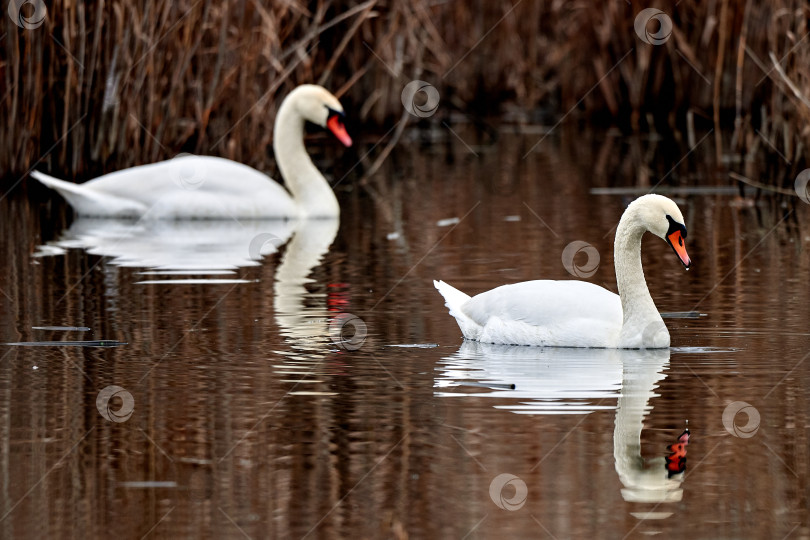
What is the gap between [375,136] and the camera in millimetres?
19172

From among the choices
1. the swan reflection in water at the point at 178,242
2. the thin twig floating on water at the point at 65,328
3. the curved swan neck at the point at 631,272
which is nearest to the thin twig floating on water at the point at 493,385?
the curved swan neck at the point at 631,272

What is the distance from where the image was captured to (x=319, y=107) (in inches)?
534

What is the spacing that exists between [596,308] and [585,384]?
904 mm

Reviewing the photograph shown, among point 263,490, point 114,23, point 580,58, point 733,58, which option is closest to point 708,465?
point 263,490

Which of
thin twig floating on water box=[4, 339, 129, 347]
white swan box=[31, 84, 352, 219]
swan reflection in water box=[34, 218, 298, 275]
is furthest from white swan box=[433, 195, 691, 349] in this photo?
white swan box=[31, 84, 352, 219]

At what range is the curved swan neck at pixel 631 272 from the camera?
7.30 m

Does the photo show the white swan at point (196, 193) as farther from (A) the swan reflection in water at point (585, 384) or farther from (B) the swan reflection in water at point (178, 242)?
(A) the swan reflection in water at point (585, 384)

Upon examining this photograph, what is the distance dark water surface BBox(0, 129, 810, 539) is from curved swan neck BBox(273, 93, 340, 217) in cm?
131

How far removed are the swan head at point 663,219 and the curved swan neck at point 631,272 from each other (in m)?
0.05

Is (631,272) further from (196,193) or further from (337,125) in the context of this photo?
(337,125)

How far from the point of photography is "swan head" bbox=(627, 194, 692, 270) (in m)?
7.45

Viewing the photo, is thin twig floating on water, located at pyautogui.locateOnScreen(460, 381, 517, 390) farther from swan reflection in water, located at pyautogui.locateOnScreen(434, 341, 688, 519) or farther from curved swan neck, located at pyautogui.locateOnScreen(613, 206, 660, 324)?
curved swan neck, located at pyautogui.locateOnScreen(613, 206, 660, 324)

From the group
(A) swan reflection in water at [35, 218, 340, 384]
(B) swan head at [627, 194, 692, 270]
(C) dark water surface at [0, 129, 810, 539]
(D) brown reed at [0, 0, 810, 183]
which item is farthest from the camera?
(D) brown reed at [0, 0, 810, 183]

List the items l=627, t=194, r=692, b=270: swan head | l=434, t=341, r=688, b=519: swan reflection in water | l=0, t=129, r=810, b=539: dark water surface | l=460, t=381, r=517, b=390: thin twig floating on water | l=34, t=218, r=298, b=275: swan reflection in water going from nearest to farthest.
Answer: l=0, t=129, r=810, b=539: dark water surface < l=434, t=341, r=688, b=519: swan reflection in water < l=460, t=381, r=517, b=390: thin twig floating on water < l=627, t=194, r=692, b=270: swan head < l=34, t=218, r=298, b=275: swan reflection in water
